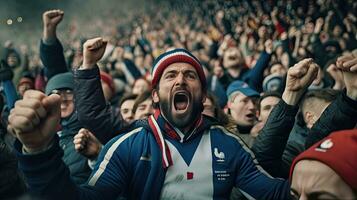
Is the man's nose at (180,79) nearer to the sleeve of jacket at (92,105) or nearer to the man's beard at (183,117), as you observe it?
the man's beard at (183,117)

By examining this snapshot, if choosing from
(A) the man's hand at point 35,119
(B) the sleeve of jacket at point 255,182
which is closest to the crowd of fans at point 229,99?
(B) the sleeve of jacket at point 255,182

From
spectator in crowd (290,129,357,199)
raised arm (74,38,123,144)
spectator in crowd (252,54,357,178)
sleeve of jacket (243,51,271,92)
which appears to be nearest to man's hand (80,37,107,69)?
raised arm (74,38,123,144)

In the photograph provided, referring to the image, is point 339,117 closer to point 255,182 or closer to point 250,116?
point 255,182

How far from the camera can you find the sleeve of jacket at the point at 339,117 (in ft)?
8.59

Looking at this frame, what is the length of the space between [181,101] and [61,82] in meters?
1.61

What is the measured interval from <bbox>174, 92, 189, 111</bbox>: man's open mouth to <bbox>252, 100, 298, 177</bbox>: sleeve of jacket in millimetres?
466

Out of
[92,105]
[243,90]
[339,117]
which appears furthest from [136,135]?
[243,90]

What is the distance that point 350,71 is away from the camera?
2.51m

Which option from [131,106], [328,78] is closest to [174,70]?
[131,106]

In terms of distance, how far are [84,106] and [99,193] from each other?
2.73ft

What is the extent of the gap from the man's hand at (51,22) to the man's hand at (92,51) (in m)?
1.18

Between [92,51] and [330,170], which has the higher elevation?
[92,51]

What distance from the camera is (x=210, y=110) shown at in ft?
14.0

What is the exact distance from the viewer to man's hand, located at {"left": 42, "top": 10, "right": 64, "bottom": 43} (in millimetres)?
4117
